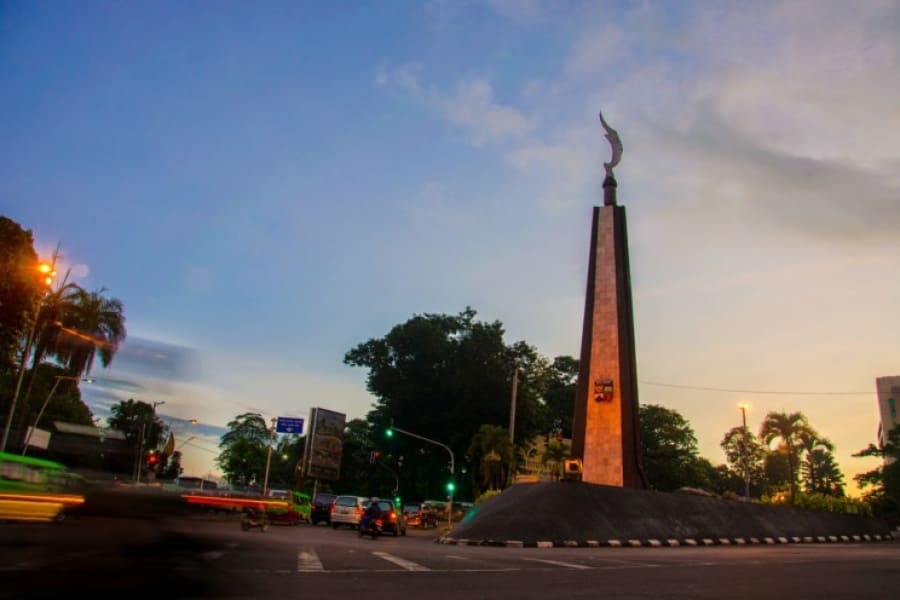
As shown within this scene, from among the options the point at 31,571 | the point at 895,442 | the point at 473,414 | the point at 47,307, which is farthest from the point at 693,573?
the point at 895,442

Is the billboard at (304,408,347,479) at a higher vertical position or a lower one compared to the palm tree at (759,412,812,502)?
lower

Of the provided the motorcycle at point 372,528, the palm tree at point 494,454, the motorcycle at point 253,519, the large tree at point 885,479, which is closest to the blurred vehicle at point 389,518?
the motorcycle at point 372,528

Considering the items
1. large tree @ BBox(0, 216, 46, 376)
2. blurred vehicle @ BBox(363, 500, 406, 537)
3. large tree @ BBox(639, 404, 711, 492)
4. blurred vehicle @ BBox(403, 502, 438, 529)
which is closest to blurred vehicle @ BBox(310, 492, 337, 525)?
blurred vehicle @ BBox(403, 502, 438, 529)

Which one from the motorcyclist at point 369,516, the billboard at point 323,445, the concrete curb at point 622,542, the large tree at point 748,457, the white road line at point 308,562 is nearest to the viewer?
the white road line at point 308,562

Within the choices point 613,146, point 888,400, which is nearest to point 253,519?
point 613,146

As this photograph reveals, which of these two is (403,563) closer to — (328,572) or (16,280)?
(328,572)

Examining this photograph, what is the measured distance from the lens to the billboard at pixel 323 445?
167 feet

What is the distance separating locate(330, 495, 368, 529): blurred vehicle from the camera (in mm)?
29391

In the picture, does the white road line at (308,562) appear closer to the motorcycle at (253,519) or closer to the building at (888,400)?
the motorcycle at (253,519)

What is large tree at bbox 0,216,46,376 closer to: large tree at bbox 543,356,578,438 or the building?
large tree at bbox 543,356,578,438

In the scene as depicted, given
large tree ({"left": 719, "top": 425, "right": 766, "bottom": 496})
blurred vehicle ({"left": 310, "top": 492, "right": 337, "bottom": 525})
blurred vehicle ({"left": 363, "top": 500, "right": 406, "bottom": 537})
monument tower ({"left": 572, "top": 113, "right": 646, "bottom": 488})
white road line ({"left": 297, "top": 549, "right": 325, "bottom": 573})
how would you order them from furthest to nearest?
large tree ({"left": 719, "top": 425, "right": 766, "bottom": 496}) → blurred vehicle ({"left": 310, "top": 492, "right": 337, "bottom": 525}) → monument tower ({"left": 572, "top": 113, "right": 646, "bottom": 488}) → blurred vehicle ({"left": 363, "top": 500, "right": 406, "bottom": 537}) → white road line ({"left": 297, "top": 549, "right": 325, "bottom": 573})

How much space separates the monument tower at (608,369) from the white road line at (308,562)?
20.7m

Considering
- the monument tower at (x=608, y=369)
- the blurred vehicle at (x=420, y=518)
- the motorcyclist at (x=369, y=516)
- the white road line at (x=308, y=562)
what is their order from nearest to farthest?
the white road line at (x=308, y=562) → the motorcyclist at (x=369, y=516) → the monument tower at (x=608, y=369) → the blurred vehicle at (x=420, y=518)

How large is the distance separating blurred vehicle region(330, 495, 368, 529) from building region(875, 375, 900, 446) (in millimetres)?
74234
